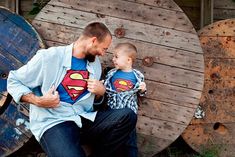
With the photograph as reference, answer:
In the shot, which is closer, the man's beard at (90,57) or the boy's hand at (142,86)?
the man's beard at (90,57)

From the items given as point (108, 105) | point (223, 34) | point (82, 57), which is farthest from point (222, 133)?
point (82, 57)

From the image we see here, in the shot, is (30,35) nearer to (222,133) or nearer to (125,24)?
(125,24)

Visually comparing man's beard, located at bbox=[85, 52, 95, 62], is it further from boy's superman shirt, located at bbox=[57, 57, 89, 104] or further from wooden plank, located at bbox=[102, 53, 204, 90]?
wooden plank, located at bbox=[102, 53, 204, 90]

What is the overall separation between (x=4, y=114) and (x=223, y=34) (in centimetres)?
206

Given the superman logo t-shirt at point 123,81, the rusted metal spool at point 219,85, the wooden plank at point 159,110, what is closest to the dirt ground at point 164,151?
the rusted metal spool at point 219,85

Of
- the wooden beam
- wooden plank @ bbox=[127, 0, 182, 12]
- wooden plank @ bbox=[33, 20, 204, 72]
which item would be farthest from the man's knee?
the wooden beam

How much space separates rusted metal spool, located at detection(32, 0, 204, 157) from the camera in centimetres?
375

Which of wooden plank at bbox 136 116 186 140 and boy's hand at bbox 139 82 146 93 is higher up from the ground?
boy's hand at bbox 139 82 146 93

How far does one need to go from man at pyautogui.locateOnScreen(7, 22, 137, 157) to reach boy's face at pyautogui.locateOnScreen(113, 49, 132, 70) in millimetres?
247

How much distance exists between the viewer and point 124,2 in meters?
3.77

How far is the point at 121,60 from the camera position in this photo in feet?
11.3

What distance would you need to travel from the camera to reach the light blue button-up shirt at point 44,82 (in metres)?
2.94

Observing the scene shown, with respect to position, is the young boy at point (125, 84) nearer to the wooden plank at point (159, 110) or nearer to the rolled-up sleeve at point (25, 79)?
the wooden plank at point (159, 110)

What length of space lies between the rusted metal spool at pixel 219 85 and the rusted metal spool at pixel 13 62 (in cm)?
154
